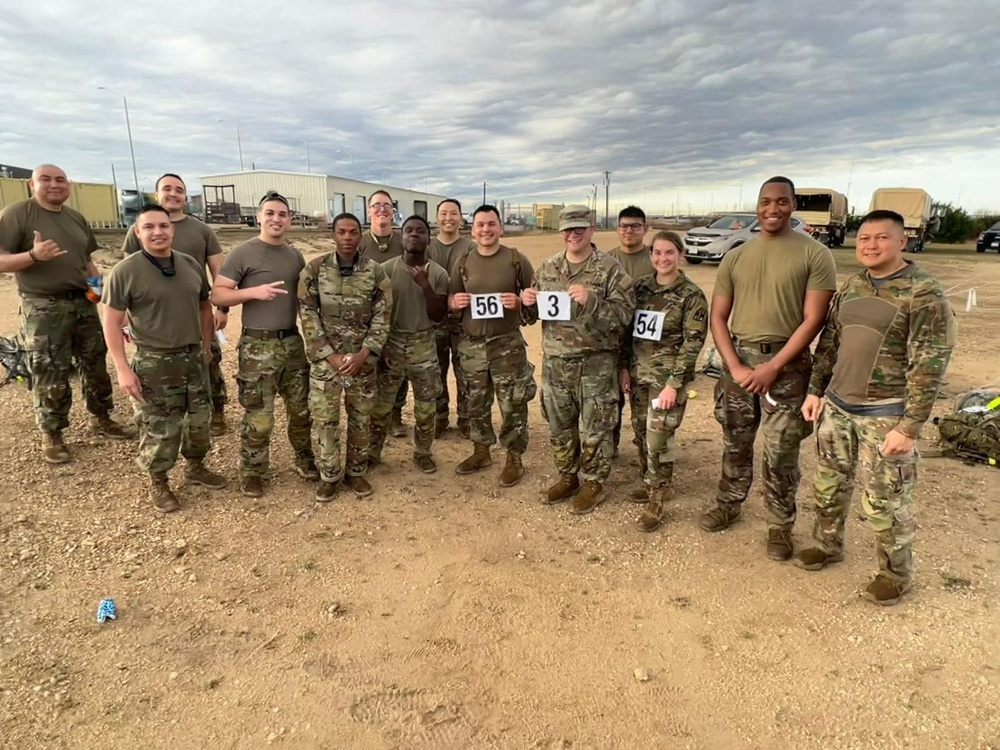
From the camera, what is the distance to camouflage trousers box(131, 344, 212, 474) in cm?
402

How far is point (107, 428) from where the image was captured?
5.36 meters

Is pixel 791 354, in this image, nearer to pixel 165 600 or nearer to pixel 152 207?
pixel 165 600

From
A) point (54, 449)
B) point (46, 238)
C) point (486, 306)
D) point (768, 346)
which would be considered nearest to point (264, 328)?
point (486, 306)

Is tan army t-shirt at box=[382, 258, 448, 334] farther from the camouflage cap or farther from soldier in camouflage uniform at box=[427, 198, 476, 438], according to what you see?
the camouflage cap

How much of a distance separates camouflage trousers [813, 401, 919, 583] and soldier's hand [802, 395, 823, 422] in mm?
39

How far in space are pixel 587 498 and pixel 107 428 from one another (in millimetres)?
4240

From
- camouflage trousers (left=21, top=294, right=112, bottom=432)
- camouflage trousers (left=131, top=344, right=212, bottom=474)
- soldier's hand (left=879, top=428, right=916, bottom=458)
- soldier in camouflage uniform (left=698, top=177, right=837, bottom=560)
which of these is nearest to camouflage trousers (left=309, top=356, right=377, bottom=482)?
camouflage trousers (left=131, top=344, right=212, bottom=474)

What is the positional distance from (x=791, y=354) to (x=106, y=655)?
3.84 m

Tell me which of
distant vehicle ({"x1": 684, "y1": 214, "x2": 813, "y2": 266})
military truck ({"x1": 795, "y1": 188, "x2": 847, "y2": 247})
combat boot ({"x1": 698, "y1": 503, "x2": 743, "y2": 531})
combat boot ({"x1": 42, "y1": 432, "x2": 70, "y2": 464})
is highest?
military truck ({"x1": 795, "y1": 188, "x2": 847, "y2": 247})

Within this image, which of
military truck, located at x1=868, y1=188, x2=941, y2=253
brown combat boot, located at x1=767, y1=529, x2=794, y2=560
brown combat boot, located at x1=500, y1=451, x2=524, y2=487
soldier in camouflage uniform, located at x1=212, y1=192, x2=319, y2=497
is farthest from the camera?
military truck, located at x1=868, y1=188, x2=941, y2=253

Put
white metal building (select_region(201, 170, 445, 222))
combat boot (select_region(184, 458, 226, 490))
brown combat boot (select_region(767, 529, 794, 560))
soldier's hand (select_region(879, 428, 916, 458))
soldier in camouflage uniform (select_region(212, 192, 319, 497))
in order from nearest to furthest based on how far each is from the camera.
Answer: soldier's hand (select_region(879, 428, 916, 458)), brown combat boot (select_region(767, 529, 794, 560)), soldier in camouflage uniform (select_region(212, 192, 319, 497)), combat boot (select_region(184, 458, 226, 490)), white metal building (select_region(201, 170, 445, 222))

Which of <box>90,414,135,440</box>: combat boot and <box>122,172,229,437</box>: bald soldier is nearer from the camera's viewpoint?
<box>122,172,229,437</box>: bald soldier

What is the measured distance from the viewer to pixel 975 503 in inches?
176

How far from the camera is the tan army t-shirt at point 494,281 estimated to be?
4688 millimetres
